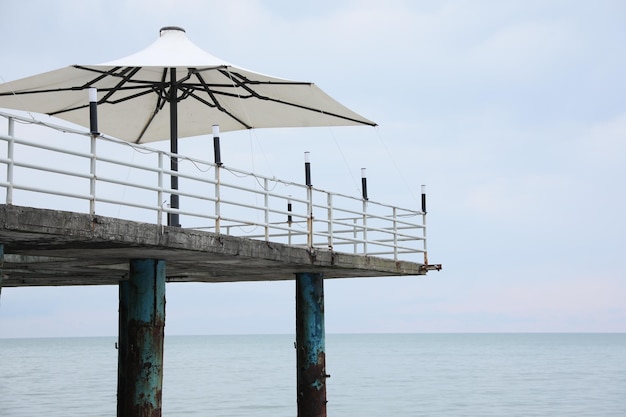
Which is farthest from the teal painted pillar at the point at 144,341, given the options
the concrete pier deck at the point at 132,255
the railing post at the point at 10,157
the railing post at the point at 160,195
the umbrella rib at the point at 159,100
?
the umbrella rib at the point at 159,100

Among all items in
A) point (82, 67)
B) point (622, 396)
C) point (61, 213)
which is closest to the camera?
point (61, 213)

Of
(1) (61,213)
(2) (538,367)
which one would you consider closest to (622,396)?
(2) (538,367)

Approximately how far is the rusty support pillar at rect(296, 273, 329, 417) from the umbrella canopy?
327 centimetres

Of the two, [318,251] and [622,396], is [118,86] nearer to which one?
[318,251]

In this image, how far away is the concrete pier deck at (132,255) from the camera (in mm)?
11406

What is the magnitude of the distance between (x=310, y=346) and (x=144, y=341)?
515 cm

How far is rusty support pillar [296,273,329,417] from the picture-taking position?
61.1ft

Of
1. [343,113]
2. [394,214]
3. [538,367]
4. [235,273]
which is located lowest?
[538,367]

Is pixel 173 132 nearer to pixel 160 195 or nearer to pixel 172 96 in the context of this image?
pixel 172 96

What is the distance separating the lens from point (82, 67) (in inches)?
642

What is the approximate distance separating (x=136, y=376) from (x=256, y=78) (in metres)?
5.92

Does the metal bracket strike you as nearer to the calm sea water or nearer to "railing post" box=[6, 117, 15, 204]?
"railing post" box=[6, 117, 15, 204]

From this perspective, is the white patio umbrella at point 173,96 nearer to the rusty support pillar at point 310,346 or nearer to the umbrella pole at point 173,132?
the umbrella pole at point 173,132

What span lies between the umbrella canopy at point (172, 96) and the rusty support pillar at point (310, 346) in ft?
10.7
